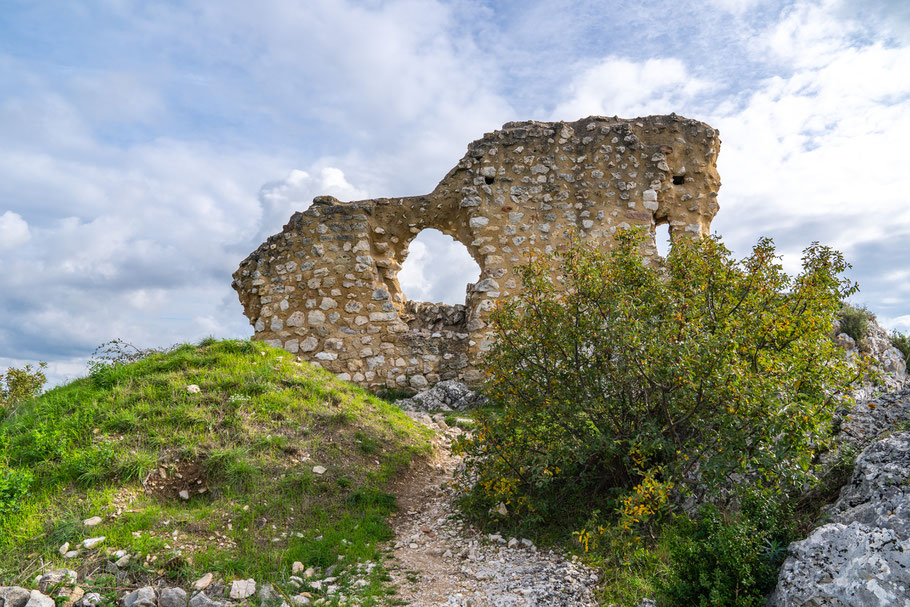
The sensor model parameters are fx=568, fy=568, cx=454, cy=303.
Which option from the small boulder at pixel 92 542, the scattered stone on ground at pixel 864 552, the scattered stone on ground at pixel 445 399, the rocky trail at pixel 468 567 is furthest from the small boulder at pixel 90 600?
the scattered stone on ground at pixel 445 399

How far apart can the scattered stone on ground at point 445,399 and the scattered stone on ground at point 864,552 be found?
7.08 m

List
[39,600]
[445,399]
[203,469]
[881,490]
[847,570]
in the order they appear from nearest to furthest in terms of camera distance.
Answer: [847,570], [881,490], [39,600], [203,469], [445,399]

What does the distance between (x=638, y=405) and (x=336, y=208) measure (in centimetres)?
893

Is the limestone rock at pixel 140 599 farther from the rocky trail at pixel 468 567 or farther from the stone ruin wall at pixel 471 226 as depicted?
the stone ruin wall at pixel 471 226

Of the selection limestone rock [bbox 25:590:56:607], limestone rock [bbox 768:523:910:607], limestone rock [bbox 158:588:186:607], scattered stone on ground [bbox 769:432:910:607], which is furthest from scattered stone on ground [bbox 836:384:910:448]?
limestone rock [bbox 25:590:56:607]

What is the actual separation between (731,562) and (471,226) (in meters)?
9.35

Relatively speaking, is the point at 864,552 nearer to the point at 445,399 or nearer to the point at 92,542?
the point at 92,542

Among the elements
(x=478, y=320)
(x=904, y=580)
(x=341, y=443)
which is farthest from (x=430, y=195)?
(x=904, y=580)

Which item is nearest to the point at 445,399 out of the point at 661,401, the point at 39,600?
the point at 661,401

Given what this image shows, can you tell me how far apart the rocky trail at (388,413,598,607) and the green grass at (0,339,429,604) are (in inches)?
10.7

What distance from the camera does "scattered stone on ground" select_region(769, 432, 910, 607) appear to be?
2826 millimetres

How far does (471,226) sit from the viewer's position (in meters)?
12.1

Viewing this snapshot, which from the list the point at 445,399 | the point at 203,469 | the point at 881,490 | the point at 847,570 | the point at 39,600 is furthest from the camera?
the point at 445,399

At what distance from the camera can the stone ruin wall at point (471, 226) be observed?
38.8ft
